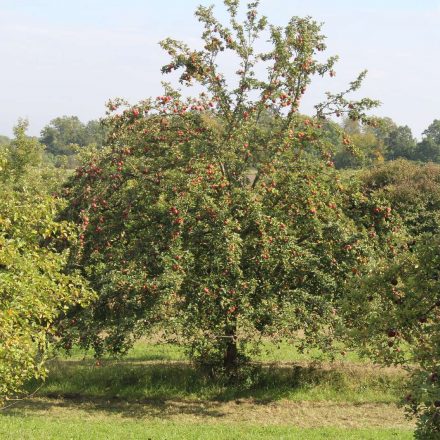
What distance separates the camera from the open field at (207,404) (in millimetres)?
13805

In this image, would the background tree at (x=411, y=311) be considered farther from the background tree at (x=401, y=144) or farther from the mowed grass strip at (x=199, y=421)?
the background tree at (x=401, y=144)

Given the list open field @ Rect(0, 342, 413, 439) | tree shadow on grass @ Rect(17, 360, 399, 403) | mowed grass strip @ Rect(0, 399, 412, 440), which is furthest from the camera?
tree shadow on grass @ Rect(17, 360, 399, 403)

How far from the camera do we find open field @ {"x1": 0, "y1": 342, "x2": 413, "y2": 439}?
1380 centimetres

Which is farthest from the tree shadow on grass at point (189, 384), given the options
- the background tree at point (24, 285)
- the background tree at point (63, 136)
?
the background tree at point (63, 136)

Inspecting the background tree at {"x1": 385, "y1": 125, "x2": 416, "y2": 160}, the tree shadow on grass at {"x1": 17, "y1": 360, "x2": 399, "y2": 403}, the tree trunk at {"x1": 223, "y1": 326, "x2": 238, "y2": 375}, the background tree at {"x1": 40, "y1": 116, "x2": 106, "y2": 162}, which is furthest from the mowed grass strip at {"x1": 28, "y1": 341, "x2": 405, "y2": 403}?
the background tree at {"x1": 40, "y1": 116, "x2": 106, "y2": 162}

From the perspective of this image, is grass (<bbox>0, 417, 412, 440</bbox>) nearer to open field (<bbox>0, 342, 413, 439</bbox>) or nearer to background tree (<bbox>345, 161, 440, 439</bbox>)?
open field (<bbox>0, 342, 413, 439</bbox>)

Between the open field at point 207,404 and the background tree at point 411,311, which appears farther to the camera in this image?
the open field at point 207,404

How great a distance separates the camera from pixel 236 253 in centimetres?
1508

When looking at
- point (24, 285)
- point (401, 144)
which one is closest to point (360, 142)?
point (401, 144)

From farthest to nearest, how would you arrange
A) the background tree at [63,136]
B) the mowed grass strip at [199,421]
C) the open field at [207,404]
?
the background tree at [63,136] → the open field at [207,404] → the mowed grass strip at [199,421]

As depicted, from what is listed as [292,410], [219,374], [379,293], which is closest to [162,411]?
[219,374]

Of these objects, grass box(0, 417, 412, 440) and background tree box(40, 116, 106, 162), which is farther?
background tree box(40, 116, 106, 162)

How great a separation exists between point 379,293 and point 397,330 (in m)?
0.64

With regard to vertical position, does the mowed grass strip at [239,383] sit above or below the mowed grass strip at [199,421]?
above
